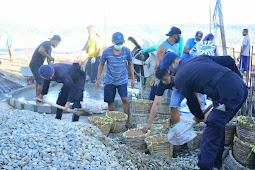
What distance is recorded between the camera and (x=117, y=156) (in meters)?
3.11

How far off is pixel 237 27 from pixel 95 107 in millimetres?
26870

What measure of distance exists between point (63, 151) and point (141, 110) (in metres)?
2.49

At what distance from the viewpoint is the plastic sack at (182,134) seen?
3.19 metres

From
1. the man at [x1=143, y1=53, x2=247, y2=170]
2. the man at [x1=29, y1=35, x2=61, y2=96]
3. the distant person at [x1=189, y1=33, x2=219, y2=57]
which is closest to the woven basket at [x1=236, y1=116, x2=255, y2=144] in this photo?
the man at [x1=143, y1=53, x2=247, y2=170]

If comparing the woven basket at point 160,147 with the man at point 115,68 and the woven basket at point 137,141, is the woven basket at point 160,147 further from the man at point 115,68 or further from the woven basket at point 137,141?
the man at point 115,68

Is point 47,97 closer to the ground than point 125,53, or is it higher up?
closer to the ground

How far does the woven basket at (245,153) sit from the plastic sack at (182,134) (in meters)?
0.58

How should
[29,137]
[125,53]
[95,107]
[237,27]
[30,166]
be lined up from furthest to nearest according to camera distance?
[237,27], [95,107], [125,53], [29,137], [30,166]

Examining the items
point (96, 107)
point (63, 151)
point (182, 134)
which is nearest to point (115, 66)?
point (96, 107)

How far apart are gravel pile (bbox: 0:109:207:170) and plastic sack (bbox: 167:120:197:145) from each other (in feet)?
0.96

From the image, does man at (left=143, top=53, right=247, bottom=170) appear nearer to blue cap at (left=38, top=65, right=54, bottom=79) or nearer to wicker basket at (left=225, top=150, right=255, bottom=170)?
wicker basket at (left=225, top=150, right=255, bottom=170)

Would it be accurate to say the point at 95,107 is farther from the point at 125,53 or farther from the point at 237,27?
the point at 237,27

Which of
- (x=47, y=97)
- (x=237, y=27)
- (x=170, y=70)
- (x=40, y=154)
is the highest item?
(x=237, y=27)

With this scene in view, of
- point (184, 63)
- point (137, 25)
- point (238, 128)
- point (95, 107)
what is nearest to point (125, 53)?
point (95, 107)
